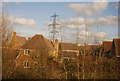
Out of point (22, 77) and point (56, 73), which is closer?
point (56, 73)

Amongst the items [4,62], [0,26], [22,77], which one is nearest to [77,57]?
[22,77]

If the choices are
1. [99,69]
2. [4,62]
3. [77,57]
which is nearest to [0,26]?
[4,62]

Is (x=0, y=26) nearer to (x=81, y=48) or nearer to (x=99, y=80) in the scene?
(x=81, y=48)

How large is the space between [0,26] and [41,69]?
1.81 m

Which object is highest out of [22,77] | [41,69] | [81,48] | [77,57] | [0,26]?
[0,26]

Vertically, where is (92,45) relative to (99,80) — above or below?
above

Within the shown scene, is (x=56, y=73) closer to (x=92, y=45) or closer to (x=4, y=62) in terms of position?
(x=92, y=45)

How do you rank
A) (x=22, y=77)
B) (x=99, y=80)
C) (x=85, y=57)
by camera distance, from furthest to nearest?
(x=22, y=77)
(x=85, y=57)
(x=99, y=80)

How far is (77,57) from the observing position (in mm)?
3512

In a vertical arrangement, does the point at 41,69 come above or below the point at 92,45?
below

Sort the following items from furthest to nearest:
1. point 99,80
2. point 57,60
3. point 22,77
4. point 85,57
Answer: point 57,60, point 22,77, point 85,57, point 99,80

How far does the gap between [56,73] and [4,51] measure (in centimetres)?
182

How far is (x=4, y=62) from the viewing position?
3.96 metres

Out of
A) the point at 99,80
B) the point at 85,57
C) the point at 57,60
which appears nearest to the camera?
the point at 99,80
